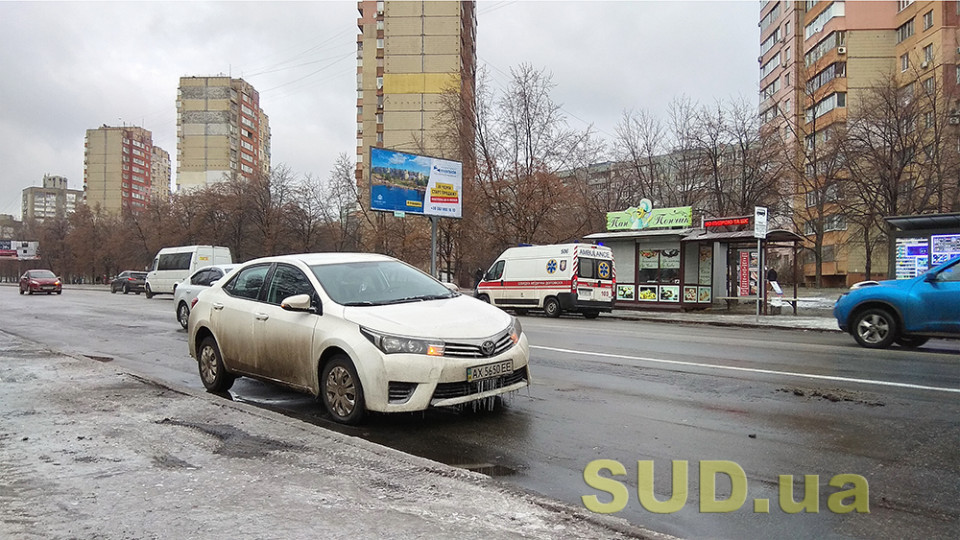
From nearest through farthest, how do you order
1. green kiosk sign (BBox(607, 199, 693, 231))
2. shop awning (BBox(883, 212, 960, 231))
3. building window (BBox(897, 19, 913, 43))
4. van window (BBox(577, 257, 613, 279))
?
shop awning (BBox(883, 212, 960, 231)) → van window (BBox(577, 257, 613, 279)) → green kiosk sign (BBox(607, 199, 693, 231)) → building window (BBox(897, 19, 913, 43))

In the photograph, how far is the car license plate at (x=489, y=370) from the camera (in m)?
5.51

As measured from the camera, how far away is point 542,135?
1403 inches

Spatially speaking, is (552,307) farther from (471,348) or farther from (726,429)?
(471,348)

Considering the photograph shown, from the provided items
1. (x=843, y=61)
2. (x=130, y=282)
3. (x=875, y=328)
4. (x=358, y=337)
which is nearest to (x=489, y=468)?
(x=358, y=337)

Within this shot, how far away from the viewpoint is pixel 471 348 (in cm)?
557

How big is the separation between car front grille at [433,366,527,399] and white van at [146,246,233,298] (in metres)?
29.7

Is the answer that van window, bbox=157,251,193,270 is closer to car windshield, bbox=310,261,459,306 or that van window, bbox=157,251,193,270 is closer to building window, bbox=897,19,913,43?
car windshield, bbox=310,261,459,306

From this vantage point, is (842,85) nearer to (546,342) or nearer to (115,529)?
(546,342)

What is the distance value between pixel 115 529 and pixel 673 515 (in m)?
3.04

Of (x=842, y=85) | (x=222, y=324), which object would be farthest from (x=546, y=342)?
(x=842, y=85)

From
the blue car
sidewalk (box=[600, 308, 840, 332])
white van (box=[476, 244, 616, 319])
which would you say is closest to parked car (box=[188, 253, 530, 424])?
the blue car

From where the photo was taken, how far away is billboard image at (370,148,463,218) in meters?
27.5

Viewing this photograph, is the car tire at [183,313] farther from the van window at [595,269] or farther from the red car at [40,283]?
the red car at [40,283]

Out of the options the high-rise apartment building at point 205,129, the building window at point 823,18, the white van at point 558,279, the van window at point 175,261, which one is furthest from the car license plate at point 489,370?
the high-rise apartment building at point 205,129
